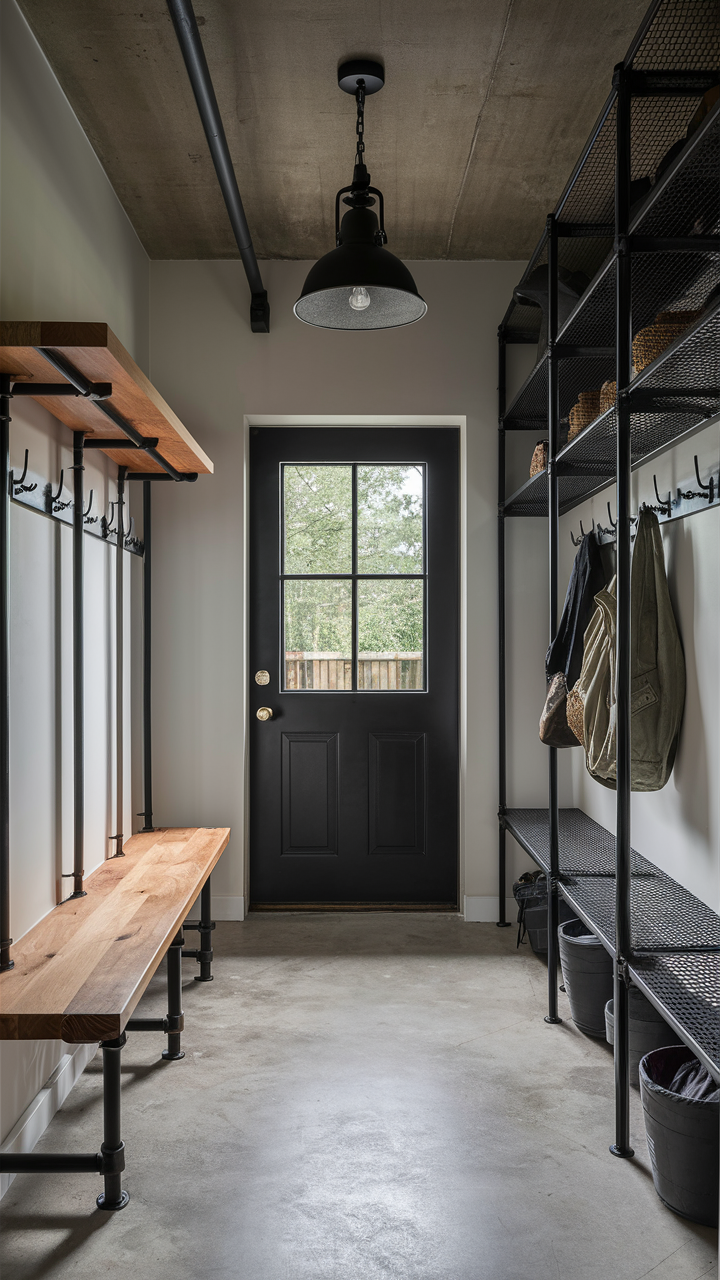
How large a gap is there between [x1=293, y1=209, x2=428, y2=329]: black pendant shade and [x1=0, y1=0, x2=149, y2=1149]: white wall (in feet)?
2.52

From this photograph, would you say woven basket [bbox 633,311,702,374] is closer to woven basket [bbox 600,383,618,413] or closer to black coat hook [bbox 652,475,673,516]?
woven basket [bbox 600,383,618,413]

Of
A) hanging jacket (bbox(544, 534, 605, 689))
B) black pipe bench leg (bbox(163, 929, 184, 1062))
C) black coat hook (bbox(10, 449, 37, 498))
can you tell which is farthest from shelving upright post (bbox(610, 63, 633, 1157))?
black coat hook (bbox(10, 449, 37, 498))

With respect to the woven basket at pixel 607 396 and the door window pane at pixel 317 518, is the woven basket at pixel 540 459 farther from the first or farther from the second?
the door window pane at pixel 317 518

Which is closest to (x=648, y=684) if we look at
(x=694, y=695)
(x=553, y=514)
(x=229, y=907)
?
(x=694, y=695)

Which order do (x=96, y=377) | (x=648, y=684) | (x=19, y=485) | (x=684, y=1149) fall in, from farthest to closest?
1. (x=648, y=684)
2. (x=19, y=485)
3. (x=96, y=377)
4. (x=684, y=1149)

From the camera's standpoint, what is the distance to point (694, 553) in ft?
8.42

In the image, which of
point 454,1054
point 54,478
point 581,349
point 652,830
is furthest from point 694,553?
point 54,478

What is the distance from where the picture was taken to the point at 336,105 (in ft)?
9.17

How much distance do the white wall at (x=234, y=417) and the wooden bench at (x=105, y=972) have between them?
1094 mm

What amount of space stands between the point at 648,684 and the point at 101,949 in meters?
1.66

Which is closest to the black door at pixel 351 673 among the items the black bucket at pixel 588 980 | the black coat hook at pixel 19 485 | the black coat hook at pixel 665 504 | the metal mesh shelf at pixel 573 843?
the metal mesh shelf at pixel 573 843

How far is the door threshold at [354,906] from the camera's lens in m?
4.16

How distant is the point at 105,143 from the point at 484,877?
3.32 metres

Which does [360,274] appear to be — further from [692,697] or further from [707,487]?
[692,697]
